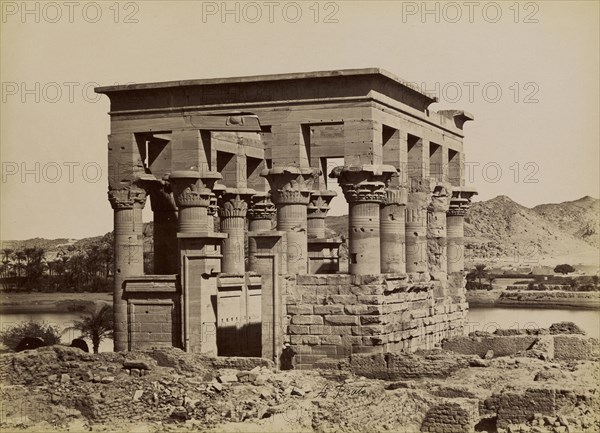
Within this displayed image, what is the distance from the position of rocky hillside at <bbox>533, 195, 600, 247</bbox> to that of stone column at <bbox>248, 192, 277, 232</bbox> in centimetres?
8380

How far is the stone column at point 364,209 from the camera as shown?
32.9 metres

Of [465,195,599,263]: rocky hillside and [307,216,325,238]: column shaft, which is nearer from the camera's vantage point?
[307,216,325,238]: column shaft

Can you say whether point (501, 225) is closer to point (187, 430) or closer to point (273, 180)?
point (273, 180)

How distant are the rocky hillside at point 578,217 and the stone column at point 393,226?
87.1 m

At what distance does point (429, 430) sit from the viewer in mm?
25297

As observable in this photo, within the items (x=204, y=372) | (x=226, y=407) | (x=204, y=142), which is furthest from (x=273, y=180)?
(x=226, y=407)

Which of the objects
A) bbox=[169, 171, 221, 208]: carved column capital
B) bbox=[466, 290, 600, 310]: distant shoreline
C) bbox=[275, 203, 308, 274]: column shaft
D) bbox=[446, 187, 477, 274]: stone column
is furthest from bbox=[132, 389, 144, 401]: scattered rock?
bbox=[466, 290, 600, 310]: distant shoreline

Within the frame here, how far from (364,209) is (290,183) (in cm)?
202

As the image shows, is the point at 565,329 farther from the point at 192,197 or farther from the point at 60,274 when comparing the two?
the point at 60,274

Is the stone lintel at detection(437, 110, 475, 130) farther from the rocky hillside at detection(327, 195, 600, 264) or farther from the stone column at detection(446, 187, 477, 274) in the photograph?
the rocky hillside at detection(327, 195, 600, 264)

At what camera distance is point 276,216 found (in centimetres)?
3447

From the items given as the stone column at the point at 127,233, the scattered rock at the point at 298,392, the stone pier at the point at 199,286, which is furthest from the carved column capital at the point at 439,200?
the scattered rock at the point at 298,392

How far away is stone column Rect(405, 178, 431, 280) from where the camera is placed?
37531 millimetres

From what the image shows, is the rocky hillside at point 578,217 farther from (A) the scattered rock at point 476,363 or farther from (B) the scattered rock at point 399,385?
(B) the scattered rock at point 399,385
